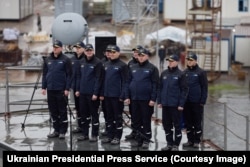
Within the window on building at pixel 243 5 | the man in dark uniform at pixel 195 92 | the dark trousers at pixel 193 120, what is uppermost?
the window on building at pixel 243 5

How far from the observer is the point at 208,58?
34.9m

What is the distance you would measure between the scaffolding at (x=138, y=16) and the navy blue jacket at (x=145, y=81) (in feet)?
72.6

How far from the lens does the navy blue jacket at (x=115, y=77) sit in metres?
15.5

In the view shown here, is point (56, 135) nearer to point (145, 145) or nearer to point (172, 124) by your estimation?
point (145, 145)

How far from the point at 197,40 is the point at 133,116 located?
65.5 ft

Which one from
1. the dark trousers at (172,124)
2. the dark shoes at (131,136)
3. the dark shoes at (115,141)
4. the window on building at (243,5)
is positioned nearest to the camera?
the dark trousers at (172,124)

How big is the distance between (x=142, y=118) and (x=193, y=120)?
97 cm

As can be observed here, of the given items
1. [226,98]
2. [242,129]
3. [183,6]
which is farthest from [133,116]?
[183,6]

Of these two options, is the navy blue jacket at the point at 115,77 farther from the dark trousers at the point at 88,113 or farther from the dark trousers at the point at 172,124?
the dark trousers at the point at 172,124

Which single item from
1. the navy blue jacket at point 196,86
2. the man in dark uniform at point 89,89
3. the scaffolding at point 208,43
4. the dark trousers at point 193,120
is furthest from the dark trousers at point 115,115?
the scaffolding at point 208,43

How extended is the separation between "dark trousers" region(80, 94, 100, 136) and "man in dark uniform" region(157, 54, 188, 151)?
57.9 inches

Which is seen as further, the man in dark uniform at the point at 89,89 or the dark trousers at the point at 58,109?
the dark trousers at the point at 58,109

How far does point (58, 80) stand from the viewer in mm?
15945

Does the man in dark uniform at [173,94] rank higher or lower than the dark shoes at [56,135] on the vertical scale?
higher
